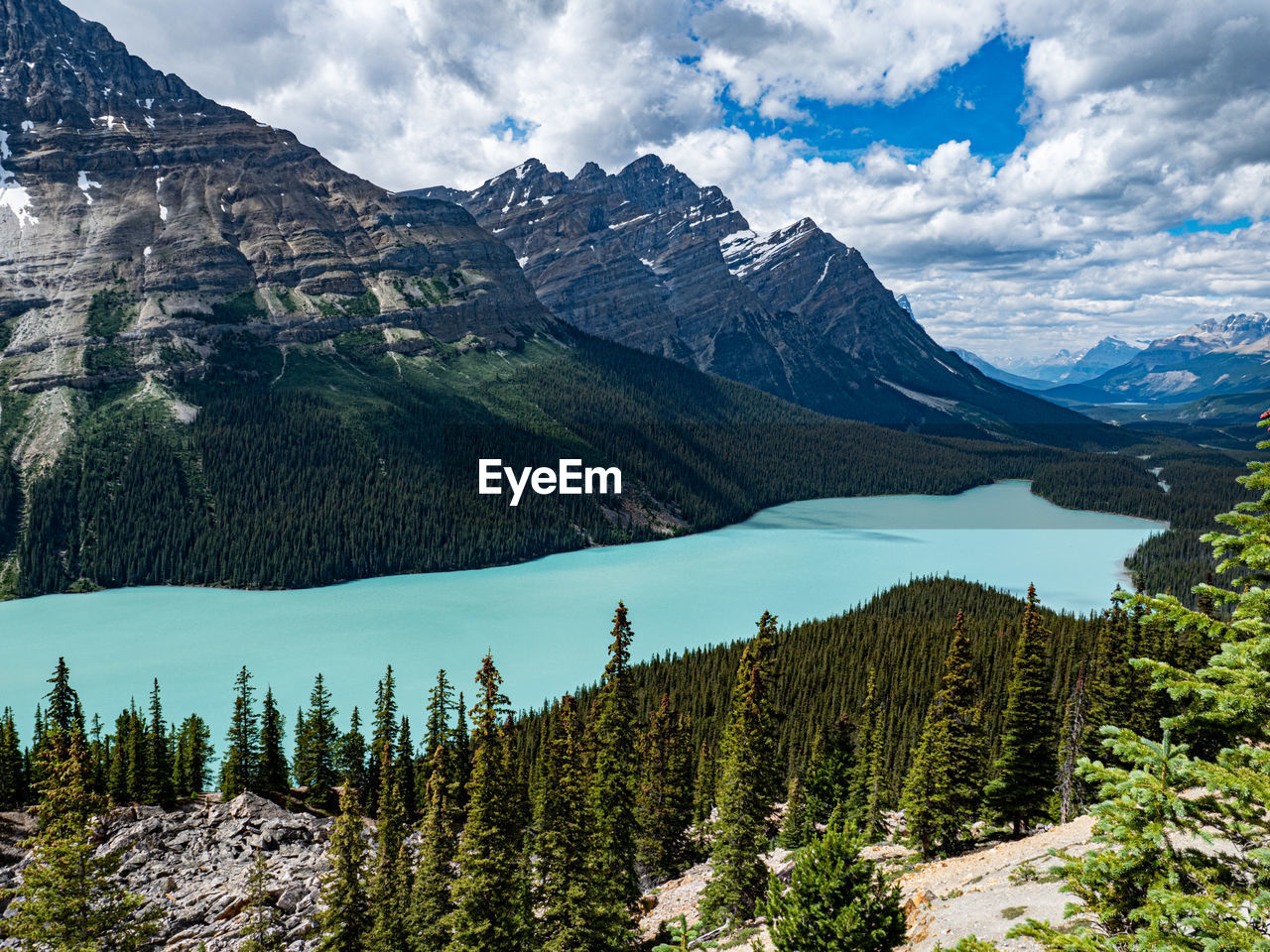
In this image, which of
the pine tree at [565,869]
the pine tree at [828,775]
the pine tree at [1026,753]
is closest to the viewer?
the pine tree at [565,869]

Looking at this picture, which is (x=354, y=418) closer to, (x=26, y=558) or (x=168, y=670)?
(x=26, y=558)

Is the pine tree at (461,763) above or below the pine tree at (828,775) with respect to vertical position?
above

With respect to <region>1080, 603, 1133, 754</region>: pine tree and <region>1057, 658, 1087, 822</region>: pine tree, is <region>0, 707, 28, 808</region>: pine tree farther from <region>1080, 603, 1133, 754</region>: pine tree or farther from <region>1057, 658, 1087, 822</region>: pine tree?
<region>1080, 603, 1133, 754</region>: pine tree

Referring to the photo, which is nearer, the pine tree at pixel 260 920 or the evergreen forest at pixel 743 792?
the evergreen forest at pixel 743 792

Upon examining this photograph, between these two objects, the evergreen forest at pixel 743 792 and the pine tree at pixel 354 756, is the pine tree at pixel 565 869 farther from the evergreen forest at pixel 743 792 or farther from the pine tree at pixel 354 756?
the pine tree at pixel 354 756

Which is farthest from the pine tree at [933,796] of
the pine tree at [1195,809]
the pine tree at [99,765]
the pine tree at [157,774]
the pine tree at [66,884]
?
the pine tree at [99,765]

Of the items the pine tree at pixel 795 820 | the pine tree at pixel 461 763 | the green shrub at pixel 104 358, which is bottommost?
the pine tree at pixel 795 820
